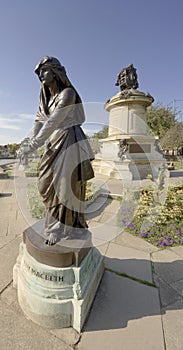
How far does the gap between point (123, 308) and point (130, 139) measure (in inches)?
369

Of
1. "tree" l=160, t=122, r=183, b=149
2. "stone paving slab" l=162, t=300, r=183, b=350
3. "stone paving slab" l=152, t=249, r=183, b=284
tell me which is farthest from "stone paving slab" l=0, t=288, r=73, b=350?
"tree" l=160, t=122, r=183, b=149

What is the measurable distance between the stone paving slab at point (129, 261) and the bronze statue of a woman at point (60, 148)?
137cm

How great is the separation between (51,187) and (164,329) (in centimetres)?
193

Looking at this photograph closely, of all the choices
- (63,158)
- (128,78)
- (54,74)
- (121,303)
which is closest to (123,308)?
(121,303)

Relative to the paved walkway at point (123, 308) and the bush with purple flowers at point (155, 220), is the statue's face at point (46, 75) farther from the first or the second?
the bush with purple flowers at point (155, 220)

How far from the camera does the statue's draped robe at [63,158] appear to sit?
1.75 m

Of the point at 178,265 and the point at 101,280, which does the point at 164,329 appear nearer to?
the point at 101,280

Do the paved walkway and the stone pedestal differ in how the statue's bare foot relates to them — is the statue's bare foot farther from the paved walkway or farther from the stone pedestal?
the stone pedestal

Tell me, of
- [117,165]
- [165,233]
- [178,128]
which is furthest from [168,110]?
[165,233]

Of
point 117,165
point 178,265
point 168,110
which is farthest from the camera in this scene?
point 168,110

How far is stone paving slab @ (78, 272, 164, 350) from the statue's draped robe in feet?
3.46

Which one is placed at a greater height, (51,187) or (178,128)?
(178,128)

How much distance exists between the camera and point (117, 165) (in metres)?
9.54

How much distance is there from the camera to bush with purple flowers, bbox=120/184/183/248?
375cm
